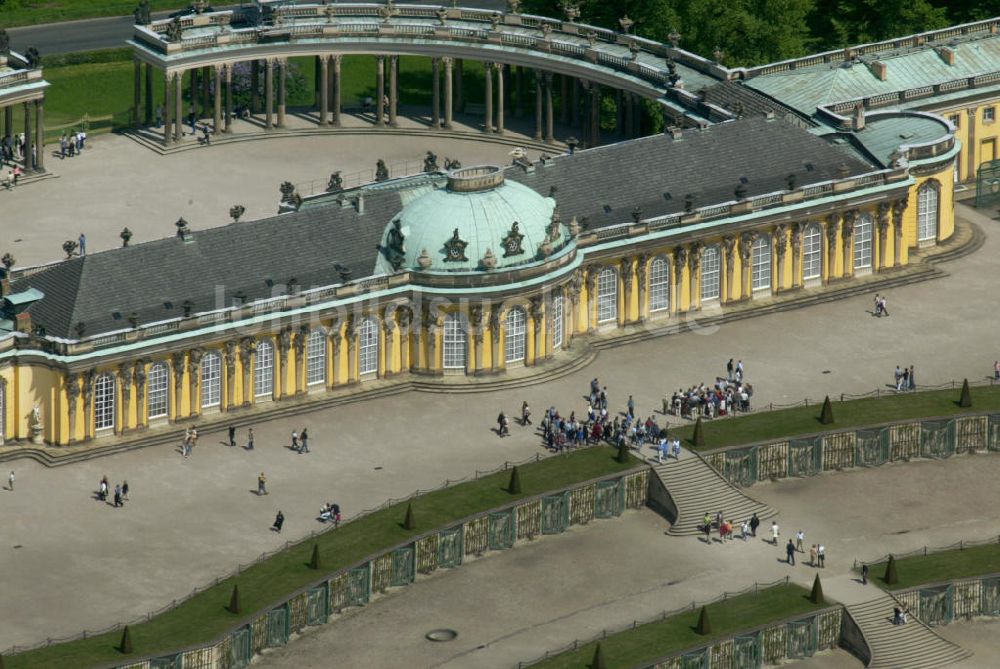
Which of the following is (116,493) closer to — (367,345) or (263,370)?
(263,370)

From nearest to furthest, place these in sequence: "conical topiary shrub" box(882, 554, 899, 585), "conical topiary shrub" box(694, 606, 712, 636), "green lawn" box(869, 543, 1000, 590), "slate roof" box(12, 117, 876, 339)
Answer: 1. "conical topiary shrub" box(694, 606, 712, 636)
2. "conical topiary shrub" box(882, 554, 899, 585)
3. "green lawn" box(869, 543, 1000, 590)
4. "slate roof" box(12, 117, 876, 339)

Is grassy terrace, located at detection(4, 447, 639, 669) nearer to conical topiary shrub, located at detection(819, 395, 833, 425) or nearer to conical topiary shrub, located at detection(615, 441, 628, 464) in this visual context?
conical topiary shrub, located at detection(615, 441, 628, 464)

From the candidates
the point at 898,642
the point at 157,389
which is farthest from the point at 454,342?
the point at 898,642

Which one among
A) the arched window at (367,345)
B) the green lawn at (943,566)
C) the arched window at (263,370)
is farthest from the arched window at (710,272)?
the green lawn at (943,566)

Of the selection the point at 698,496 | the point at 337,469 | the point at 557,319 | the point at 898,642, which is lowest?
the point at 898,642

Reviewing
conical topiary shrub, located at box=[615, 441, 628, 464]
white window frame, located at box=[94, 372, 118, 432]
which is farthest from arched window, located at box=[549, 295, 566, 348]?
white window frame, located at box=[94, 372, 118, 432]

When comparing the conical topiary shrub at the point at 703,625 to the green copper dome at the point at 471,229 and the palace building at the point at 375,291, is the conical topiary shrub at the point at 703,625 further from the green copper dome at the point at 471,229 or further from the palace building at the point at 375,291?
the green copper dome at the point at 471,229
